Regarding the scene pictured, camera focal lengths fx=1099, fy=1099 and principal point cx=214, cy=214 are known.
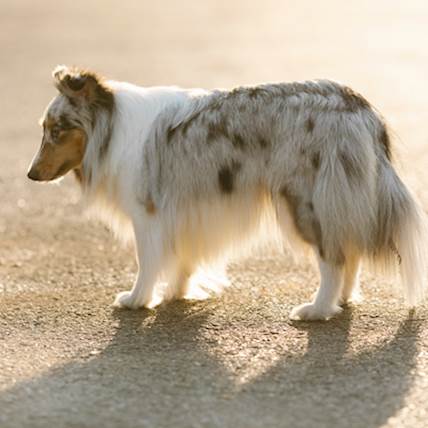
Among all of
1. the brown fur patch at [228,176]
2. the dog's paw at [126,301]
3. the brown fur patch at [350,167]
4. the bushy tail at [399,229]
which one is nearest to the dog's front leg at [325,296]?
the bushy tail at [399,229]

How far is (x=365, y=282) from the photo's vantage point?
7.36 m

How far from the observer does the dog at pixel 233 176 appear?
630 centimetres

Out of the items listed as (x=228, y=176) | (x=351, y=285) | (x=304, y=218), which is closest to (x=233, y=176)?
(x=228, y=176)

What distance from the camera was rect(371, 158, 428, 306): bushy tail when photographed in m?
6.32

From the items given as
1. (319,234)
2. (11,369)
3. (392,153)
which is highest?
(392,153)

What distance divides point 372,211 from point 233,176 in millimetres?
861

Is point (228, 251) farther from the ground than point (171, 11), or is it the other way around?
point (171, 11)

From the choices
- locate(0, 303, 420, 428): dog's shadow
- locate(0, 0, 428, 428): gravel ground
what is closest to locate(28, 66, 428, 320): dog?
locate(0, 0, 428, 428): gravel ground

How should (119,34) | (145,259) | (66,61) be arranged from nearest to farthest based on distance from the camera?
1. (145,259)
2. (66,61)
3. (119,34)

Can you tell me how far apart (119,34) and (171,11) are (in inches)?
188

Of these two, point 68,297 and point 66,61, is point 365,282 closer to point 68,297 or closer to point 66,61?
point 68,297

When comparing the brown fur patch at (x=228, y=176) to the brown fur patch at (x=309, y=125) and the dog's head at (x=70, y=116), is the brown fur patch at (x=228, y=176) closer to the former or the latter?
the brown fur patch at (x=309, y=125)

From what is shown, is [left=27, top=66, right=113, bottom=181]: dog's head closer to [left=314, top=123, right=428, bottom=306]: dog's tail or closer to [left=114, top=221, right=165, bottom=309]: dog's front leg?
[left=114, top=221, right=165, bottom=309]: dog's front leg

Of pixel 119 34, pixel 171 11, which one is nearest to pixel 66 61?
pixel 119 34
